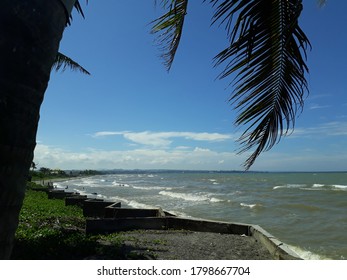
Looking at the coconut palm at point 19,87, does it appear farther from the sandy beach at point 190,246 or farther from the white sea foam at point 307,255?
the white sea foam at point 307,255

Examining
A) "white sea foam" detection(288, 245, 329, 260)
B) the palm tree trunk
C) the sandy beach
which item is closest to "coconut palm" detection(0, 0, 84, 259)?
the palm tree trunk

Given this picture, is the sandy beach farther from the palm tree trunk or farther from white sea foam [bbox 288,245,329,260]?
the palm tree trunk

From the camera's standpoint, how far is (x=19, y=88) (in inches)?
57.9

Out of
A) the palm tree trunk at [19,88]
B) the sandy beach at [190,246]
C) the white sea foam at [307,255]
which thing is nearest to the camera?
the palm tree trunk at [19,88]

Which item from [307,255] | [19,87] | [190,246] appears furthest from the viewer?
[307,255]

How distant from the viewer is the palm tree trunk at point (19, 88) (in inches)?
56.6

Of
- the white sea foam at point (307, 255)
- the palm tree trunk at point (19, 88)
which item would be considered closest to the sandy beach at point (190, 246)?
the white sea foam at point (307, 255)

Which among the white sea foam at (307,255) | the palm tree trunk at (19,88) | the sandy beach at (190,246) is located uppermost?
the palm tree trunk at (19,88)

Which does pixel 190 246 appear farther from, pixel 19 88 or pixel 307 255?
pixel 19 88

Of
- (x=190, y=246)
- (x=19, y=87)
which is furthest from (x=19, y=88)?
(x=190, y=246)

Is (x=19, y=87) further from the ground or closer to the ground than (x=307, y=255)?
further from the ground

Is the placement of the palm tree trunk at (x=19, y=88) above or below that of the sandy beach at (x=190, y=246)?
above

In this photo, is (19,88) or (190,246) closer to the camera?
(19,88)

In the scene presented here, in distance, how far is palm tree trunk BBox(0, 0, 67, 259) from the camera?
1.44 meters
